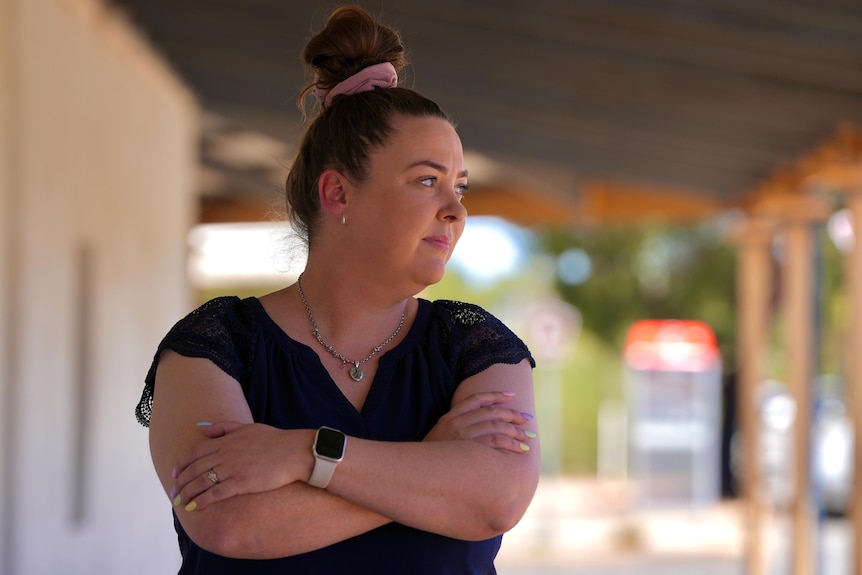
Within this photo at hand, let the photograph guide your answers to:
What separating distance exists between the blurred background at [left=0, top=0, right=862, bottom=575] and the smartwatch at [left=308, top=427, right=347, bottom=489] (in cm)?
53

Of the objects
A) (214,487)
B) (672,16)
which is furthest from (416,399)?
(672,16)

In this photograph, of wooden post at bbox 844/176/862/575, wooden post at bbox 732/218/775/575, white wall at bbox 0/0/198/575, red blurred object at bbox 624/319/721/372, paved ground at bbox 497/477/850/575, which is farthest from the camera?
red blurred object at bbox 624/319/721/372

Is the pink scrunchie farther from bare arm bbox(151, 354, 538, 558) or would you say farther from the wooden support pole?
the wooden support pole

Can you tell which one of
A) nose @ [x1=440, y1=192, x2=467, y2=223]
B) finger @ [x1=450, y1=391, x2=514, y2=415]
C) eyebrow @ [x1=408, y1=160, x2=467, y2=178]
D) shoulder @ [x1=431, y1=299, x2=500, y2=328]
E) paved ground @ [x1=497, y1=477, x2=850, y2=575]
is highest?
eyebrow @ [x1=408, y1=160, x2=467, y2=178]

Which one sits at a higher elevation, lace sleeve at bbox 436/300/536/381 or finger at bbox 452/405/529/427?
lace sleeve at bbox 436/300/536/381

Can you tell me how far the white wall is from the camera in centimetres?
440

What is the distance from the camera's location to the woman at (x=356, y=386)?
1.70m

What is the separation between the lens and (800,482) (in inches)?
261

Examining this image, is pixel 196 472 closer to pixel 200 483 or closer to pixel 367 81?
pixel 200 483

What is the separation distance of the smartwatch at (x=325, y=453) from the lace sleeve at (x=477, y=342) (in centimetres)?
31

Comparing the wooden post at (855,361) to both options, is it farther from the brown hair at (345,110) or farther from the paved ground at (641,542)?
the brown hair at (345,110)

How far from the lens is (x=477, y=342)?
1.95 m

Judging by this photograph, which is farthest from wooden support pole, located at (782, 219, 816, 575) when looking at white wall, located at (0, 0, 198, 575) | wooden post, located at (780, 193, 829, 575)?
white wall, located at (0, 0, 198, 575)

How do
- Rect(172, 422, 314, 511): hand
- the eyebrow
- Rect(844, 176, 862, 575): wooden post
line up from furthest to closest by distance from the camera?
Rect(844, 176, 862, 575): wooden post, the eyebrow, Rect(172, 422, 314, 511): hand
